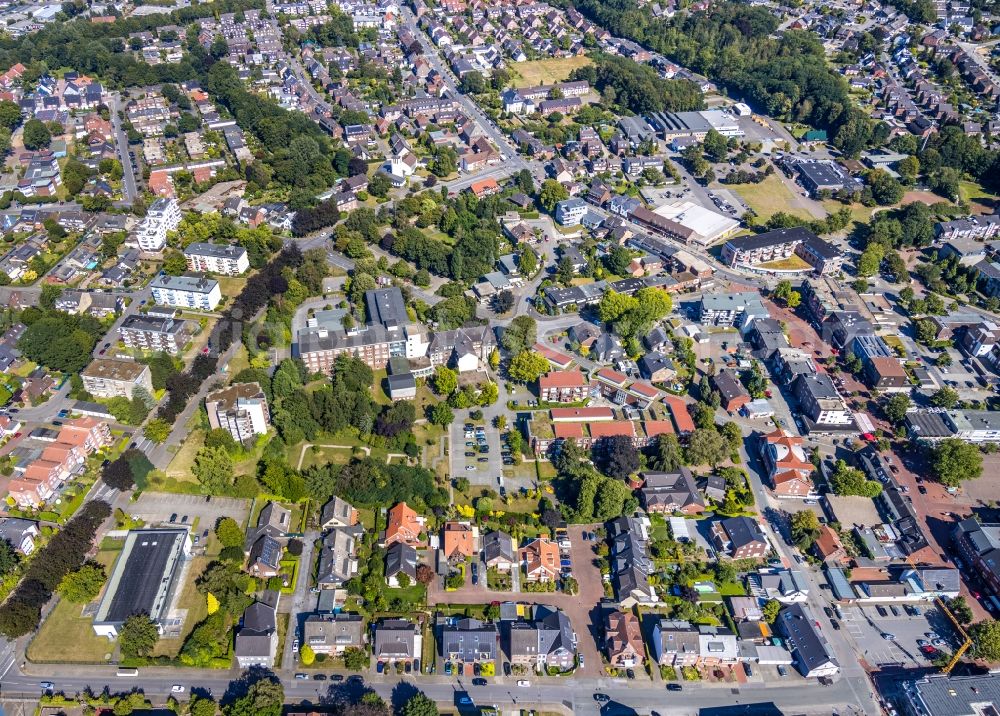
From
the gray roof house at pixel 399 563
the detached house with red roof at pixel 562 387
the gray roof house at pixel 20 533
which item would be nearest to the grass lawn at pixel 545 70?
the detached house with red roof at pixel 562 387

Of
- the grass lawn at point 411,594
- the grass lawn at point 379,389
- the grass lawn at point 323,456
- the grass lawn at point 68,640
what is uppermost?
the grass lawn at point 411,594

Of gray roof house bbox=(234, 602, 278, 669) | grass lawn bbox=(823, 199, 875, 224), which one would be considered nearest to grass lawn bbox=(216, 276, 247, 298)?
gray roof house bbox=(234, 602, 278, 669)

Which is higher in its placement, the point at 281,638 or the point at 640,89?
the point at 640,89

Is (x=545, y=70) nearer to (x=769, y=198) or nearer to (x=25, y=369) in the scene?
(x=769, y=198)

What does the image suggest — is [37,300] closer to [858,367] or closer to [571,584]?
[571,584]

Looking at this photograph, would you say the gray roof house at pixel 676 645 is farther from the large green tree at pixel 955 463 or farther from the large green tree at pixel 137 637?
the large green tree at pixel 137 637

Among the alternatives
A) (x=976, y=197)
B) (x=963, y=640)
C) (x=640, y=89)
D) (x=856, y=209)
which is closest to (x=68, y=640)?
(x=963, y=640)
